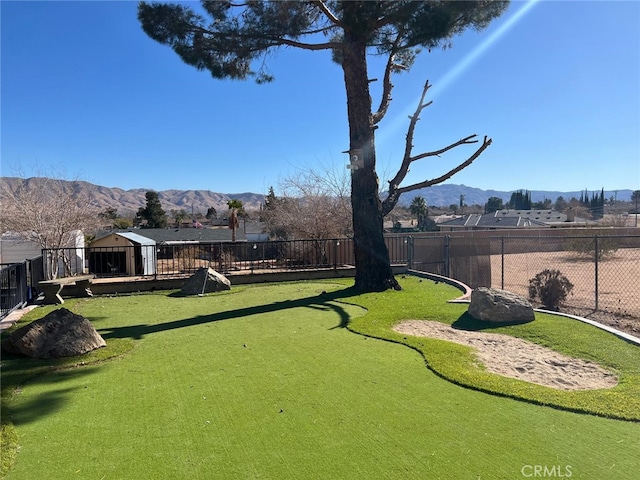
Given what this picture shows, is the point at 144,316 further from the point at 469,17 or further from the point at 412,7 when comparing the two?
the point at 469,17

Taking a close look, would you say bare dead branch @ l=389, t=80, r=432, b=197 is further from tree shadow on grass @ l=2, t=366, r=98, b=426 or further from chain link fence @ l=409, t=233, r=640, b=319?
tree shadow on grass @ l=2, t=366, r=98, b=426

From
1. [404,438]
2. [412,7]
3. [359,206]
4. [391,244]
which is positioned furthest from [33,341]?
[391,244]

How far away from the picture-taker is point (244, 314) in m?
8.80

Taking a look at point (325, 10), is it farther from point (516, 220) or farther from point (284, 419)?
point (516, 220)

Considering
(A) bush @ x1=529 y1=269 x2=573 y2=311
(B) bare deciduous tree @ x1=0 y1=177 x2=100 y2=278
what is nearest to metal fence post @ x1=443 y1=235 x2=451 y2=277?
(A) bush @ x1=529 y1=269 x2=573 y2=311

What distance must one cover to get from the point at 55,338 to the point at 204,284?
583 centimetres

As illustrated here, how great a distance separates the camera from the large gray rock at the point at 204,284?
11781 mm

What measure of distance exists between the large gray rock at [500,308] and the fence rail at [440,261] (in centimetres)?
270

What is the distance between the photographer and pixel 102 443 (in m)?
3.46

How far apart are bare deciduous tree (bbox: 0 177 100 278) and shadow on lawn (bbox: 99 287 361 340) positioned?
1043 cm

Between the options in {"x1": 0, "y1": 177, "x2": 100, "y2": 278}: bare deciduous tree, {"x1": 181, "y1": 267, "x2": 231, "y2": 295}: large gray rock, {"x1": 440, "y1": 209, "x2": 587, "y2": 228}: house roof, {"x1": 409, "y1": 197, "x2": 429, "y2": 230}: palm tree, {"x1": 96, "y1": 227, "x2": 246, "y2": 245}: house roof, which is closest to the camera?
{"x1": 181, "y1": 267, "x2": 231, "y2": 295}: large gray rock

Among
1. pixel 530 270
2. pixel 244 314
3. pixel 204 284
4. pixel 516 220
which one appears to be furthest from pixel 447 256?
pixel 516 220

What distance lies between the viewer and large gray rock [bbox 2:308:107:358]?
5.89 meters

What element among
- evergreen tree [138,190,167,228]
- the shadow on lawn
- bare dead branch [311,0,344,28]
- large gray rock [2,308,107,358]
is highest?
bare dead branch [311,0,344,28]
